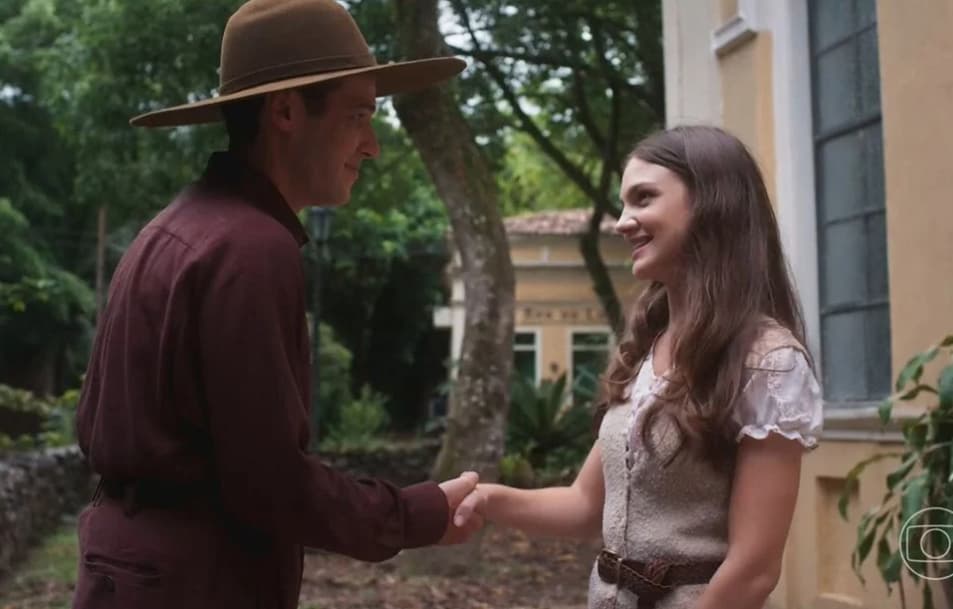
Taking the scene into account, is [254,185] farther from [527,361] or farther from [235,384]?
[527,361]

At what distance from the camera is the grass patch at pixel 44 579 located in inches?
339

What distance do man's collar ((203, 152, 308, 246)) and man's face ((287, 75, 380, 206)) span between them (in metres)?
0.06

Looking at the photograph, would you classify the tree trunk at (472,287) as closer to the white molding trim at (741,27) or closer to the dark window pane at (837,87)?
the white molding trim at (741,27)

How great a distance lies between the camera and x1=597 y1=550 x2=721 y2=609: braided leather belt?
2.29 metres

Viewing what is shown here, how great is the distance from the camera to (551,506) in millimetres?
2752

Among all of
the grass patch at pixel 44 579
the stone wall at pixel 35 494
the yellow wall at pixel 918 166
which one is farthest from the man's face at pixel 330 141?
the stone wall at pixel 35 494

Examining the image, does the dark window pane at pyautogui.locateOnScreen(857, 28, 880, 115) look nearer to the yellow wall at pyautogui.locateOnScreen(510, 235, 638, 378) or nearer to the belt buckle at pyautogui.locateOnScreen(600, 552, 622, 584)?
the belt buckle at pyautogui.locateOnScreen(600, 552, 622, 584)

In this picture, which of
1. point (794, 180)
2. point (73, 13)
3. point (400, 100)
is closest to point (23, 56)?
point (73, 13)

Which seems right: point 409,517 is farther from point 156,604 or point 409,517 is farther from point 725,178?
point 725,178

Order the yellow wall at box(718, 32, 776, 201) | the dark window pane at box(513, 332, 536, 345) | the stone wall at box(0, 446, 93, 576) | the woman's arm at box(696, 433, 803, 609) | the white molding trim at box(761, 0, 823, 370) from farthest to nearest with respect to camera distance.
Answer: the dark window pane at box(513, 332, 536, 345)
the stone wall at box(0, 446, 93, 576)
the yellow wall at box(718, 32, 776, 201)
the white molding trim at box(761, 0, 823, 370)
the woman's arm at box(696, 433, 803, 609)

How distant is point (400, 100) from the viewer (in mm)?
10078

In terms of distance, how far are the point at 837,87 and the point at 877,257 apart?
0.90 meters

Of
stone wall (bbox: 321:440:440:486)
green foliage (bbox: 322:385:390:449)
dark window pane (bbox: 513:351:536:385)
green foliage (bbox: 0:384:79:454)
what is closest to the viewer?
green foliage (bbox: 0:384:79:454)

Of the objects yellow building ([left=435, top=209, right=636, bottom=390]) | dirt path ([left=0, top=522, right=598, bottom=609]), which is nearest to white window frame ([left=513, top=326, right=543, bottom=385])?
yellow building ([left=435, top=209, right=636, bottom=390])
